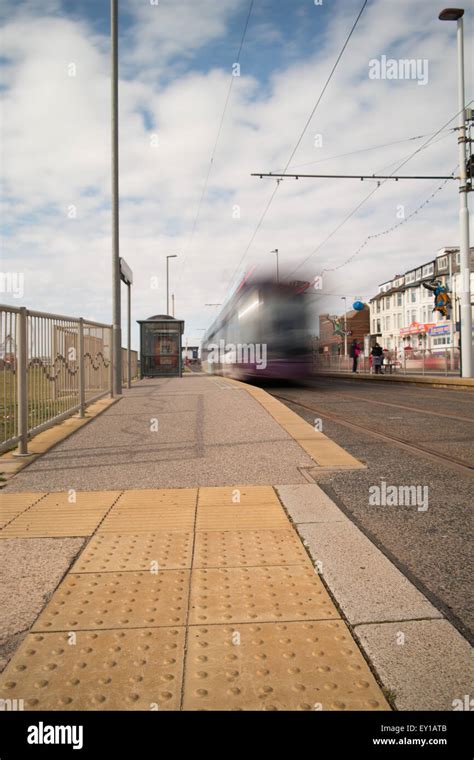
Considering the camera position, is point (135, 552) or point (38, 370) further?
point (38, 370)

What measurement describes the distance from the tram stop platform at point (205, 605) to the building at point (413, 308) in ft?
164

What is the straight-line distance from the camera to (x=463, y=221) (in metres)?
19.1

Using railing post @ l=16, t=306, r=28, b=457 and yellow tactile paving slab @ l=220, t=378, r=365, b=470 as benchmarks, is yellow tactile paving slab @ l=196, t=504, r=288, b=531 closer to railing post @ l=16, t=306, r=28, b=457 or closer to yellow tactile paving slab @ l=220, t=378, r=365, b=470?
yellow tactile paving slab @ l=220, t=378, r=365, b=470

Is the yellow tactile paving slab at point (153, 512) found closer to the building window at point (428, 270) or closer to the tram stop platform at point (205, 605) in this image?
the tram stop platform at point (205, 605)

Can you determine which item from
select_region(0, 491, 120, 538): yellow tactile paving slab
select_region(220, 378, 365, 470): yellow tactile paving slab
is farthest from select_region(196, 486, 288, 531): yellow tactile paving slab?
select_region(220, 378, 365, 470): yellow tactile paving slab

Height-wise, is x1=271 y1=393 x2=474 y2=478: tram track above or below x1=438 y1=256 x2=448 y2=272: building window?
below

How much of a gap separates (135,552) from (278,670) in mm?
1307

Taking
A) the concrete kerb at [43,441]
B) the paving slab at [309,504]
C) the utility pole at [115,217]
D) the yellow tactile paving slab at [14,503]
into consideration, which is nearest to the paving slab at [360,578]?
the paving slab at [309,504]

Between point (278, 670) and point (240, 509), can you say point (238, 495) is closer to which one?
point (240, 509)

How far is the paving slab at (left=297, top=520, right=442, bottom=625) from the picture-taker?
7.54 ft

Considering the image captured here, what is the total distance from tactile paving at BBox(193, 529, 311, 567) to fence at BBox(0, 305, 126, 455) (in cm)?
304

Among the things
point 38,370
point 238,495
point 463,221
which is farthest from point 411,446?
point 463,221

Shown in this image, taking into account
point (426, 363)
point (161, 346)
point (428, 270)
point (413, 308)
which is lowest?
point (426, 363)
